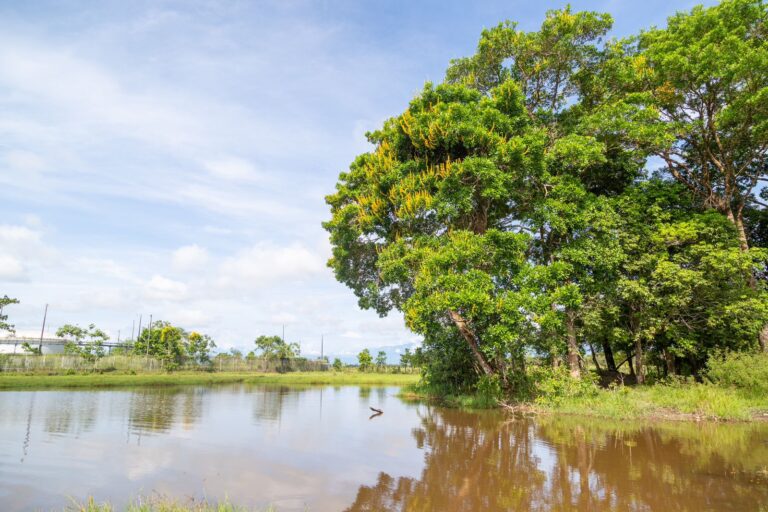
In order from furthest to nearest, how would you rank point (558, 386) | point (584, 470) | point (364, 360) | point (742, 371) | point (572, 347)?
point (364, 360) → point (572, 347) → point (558, 386) → point (742, 371) → point (584, 470)

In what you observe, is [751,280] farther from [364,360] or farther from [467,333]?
[364,360]

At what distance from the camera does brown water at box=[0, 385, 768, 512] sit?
7512 mm

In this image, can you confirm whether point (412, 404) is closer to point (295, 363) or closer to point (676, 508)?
point (676, 508)

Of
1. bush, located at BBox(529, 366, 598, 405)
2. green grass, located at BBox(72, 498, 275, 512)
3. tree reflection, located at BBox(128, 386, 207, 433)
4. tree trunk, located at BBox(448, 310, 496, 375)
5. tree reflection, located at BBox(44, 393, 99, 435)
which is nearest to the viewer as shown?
green grass, located at BBox(72, 498, 275, 512)

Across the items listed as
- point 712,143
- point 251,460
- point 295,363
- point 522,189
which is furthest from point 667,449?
point 295,363

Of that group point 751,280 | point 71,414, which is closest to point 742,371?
point 751,280

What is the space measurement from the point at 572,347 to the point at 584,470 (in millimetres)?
11062

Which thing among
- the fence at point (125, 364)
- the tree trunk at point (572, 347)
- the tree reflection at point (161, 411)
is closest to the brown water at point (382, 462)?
the tree reflection at point (161, 411)

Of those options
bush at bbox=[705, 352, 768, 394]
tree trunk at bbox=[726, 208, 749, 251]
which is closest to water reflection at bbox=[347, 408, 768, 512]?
bush at bbox=[705, 352, 768, 394]

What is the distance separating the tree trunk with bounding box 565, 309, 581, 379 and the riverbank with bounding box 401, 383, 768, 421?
3.68 feet

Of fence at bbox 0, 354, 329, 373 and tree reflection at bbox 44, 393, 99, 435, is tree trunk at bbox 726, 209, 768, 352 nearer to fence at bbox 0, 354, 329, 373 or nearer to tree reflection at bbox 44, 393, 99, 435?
tree reflection at bbox 44, 393, 99, 435

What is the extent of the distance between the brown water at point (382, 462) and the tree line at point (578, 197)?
4.59 m

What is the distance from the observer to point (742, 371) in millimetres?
16719

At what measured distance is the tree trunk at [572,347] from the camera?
63.6 ft
